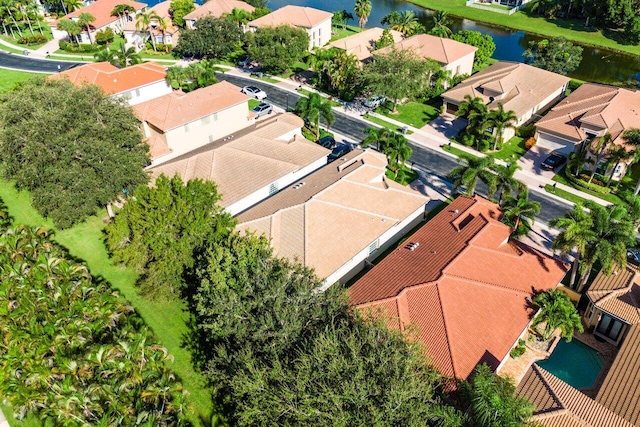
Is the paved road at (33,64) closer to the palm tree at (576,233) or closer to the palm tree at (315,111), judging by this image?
the palm tree at (315,111)

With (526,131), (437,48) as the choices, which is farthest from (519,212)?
(437,48)

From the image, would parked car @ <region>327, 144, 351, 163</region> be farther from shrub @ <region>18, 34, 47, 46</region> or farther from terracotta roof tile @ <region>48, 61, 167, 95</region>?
shrub @ <region>18, 34, 47, 46</region>

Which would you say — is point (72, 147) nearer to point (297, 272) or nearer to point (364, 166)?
point (297, 272)

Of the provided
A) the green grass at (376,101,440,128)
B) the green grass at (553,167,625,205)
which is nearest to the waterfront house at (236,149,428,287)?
the green grass at (553,167,625,205)

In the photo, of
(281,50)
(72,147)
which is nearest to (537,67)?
(281,50)

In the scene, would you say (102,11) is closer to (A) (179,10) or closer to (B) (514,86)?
(A) (179,10)

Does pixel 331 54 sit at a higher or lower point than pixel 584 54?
higher
